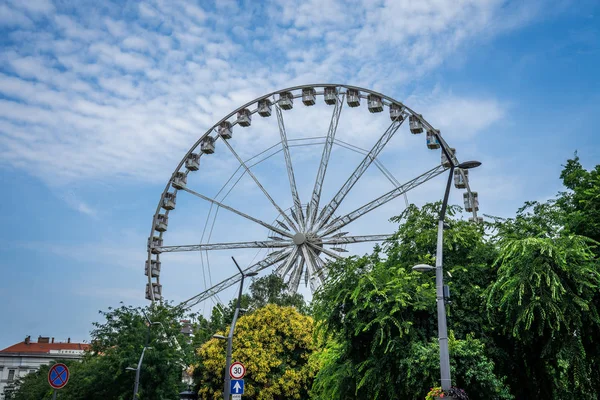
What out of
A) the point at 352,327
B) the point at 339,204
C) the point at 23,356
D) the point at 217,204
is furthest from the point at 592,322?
the point at 23,356

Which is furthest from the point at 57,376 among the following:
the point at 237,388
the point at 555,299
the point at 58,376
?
the point at 555,299

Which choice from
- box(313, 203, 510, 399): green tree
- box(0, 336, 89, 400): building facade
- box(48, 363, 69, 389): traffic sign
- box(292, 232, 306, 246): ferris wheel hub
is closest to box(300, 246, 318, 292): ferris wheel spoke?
box(292, 232, 306, 246): ferris wheel hub

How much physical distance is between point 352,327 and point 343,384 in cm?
179

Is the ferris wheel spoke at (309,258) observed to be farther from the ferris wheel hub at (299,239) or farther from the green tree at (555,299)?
the green tree at (555,299)

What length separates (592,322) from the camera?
16.2 metres

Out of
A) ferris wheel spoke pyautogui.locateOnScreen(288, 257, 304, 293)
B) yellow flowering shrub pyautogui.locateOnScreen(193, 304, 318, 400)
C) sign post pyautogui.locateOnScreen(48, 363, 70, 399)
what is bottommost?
sign post pyautogui.locateOnScreen(48, 363, 70, 399)

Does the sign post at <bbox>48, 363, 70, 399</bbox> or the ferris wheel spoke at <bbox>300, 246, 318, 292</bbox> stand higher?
the ferris wheel spoke at <bbox>300, 246, 318, 292</bbox>

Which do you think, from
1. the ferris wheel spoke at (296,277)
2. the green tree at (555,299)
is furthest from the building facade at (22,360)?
the green tree at (555,299)

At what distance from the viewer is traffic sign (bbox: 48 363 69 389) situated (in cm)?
1161

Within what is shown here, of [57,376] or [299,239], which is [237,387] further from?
[299,239]

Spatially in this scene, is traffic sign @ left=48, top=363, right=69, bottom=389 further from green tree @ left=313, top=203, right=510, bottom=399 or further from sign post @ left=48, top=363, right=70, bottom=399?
green tree @ left=313, top=203, right=510, bottom=399

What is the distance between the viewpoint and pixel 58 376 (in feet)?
38.5

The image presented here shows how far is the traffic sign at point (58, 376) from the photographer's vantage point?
11.6m

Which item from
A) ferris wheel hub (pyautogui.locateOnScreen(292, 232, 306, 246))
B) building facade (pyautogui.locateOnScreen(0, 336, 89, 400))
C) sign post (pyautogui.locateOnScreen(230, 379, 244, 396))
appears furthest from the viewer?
building facade (pyautogui.locateOnScreen(0, 336, 89, 400))
